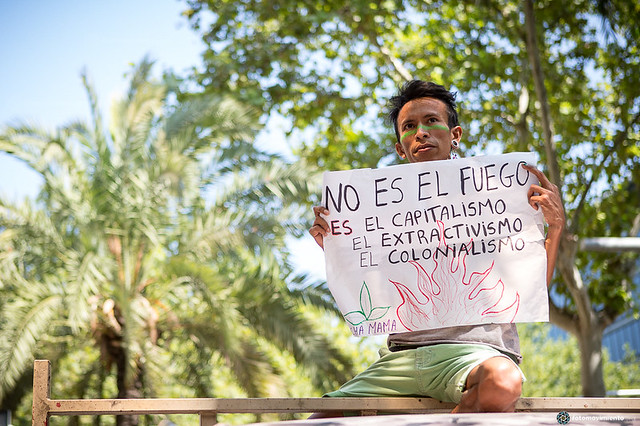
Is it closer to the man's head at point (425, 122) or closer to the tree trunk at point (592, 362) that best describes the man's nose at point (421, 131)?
the man's head at point (425, 122)

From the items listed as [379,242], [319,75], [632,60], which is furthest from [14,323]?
[632,60]

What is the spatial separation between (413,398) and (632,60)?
9715 mm

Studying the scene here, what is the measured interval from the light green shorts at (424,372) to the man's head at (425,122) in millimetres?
822

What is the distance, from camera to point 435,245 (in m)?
2.97

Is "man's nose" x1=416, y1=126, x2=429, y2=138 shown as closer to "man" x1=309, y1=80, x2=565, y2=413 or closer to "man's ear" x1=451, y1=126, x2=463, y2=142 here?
"man" x1=309, y1=80, x2=565, y2=413

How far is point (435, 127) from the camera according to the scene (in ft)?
10.4

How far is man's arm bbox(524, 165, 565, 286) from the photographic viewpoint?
9.18 ft

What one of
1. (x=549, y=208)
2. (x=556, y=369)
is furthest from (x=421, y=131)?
(x=556, y=369)

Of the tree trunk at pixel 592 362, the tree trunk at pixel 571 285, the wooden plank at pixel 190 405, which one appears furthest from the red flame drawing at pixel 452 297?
the tree trunk at pixel 592 362

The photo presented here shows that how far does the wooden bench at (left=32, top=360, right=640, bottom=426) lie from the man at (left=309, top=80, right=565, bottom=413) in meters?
0.18

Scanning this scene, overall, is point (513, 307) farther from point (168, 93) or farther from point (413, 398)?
point (168, 93)

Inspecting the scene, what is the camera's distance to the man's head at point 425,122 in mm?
3152

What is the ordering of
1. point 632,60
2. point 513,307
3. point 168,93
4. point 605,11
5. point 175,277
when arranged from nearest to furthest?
point 513,307, point 605,11, point 175,277, point 632,60, point 168,93

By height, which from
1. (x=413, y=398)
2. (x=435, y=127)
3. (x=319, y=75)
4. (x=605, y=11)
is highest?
(x=319, y=75)
